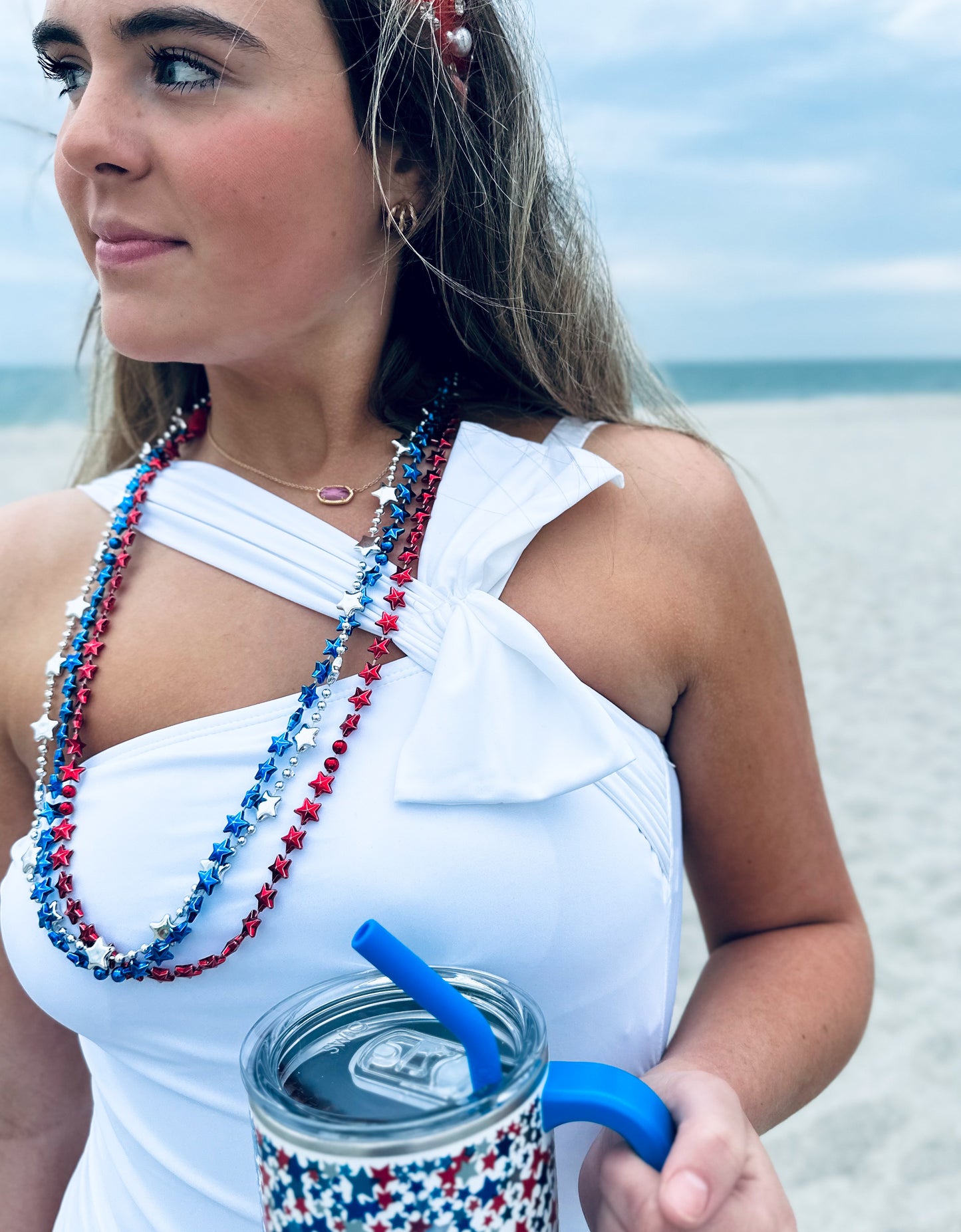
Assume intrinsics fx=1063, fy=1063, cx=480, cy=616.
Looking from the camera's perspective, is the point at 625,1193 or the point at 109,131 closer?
the point at 625,1193

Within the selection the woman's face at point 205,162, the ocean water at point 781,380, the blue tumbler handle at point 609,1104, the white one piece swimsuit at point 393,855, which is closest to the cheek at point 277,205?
the woman's face at point 205,162

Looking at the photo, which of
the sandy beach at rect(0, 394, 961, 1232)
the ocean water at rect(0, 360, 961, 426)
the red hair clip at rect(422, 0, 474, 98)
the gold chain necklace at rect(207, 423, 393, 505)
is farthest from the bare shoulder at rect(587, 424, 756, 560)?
the ocean water at rect(0, 360, 961, 426)

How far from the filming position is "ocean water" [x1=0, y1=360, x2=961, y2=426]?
2430 cm

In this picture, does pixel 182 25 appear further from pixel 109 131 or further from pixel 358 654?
pixel 358 654

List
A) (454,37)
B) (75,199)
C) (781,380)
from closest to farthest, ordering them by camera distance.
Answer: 1. (75,199)
2. (454,37)
3. (781,380)

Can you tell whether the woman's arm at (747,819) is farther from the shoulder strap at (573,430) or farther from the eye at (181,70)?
the eye at (181,70)

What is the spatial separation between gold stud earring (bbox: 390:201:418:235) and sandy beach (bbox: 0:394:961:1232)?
1.93ft

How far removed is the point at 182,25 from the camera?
1104mm

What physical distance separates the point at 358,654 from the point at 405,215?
1.91ft

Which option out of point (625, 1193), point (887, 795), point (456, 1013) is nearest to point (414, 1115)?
point (456, 1013)

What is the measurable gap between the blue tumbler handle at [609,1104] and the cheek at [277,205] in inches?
→ 34.1

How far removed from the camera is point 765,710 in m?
1.33

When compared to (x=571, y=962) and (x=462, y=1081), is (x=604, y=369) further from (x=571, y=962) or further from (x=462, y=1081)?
(x=462, y=1081)

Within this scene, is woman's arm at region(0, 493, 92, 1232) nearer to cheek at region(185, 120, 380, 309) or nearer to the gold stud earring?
cheek at region(185, 120, 380, 309)
